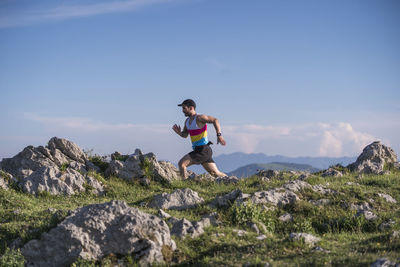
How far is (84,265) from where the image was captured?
9.62 metres

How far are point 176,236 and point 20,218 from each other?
597 centimetres

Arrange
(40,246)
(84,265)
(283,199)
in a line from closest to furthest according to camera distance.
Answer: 1. (84,265)
2. (40,246)
3. (283,199)

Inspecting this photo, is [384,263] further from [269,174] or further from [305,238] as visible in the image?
[269,174]

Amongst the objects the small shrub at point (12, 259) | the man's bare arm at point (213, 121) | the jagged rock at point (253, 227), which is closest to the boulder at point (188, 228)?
the jagged rock at point (253, 227)

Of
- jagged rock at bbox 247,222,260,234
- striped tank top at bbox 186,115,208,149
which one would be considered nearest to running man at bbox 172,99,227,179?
striped tank top at bbox 186,115,208,149

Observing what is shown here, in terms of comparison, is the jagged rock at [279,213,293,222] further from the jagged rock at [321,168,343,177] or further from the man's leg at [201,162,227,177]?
the jagged rock at [321,168,343,177]

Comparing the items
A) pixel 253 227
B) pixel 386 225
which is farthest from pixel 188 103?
pixel 386 225

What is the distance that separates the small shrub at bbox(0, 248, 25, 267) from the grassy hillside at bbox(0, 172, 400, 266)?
24 mm

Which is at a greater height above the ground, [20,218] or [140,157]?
[140,157]

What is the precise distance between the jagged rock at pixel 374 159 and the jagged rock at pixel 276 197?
30.7 ft

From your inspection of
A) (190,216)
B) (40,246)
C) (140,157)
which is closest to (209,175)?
(140,157)

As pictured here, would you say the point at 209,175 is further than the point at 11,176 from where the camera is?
Yes

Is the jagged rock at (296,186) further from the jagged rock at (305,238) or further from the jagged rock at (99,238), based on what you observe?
the jagged rock at (99,238)

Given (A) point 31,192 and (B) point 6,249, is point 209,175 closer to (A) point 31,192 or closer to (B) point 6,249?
(A) point 31,192
